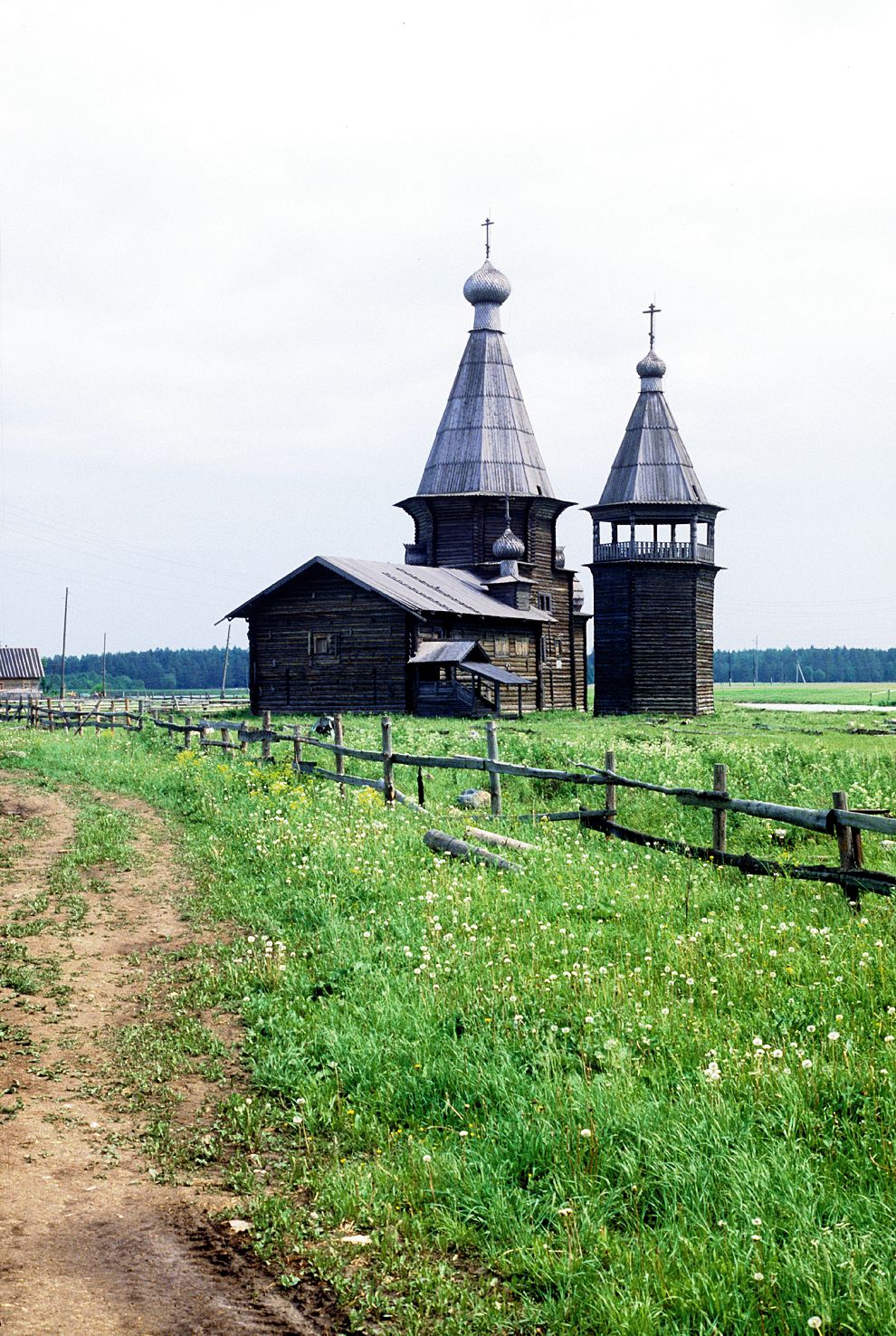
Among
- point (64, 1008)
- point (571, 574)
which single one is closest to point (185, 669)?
point (571, 574)

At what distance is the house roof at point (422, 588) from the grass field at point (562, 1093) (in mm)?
28054

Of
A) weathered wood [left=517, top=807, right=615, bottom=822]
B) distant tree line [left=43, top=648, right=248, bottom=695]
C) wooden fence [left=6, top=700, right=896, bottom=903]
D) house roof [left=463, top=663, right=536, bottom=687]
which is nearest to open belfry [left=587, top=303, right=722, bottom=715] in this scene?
house roof [left=463, top=663, right=536, bottom=687]

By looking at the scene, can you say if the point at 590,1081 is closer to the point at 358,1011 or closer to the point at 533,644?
the point at 358,1011

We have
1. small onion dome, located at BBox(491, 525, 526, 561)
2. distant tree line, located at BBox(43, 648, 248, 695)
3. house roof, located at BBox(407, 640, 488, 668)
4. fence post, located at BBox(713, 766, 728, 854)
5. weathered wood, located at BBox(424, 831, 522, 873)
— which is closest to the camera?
weathered wood, located at BBox(424, 831, 522, 873)

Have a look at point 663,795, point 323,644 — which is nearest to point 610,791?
point 663,795

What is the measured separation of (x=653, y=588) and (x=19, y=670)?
167ft

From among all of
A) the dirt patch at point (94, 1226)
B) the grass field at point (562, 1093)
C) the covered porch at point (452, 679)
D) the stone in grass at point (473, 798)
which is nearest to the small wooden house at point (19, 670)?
the covered porch at point (452, 679)

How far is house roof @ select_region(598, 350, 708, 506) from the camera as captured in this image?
4762 centimetres

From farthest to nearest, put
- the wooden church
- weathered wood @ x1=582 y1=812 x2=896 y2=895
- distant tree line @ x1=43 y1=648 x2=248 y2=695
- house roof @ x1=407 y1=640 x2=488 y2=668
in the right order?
distant tree line @ x1=43 y1=648 x2=248 y2=695, the wooden church, house roof @ x1=407 y1=640 x2=488 y2=668, weathered wood @ x1=582 y1=812 x2=896 y2=895

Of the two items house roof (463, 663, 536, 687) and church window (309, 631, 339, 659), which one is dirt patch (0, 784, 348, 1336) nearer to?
house roof (463, 663, 536, 687)

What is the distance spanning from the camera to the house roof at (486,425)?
4972cm

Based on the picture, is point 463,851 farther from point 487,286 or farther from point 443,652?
point 487,286

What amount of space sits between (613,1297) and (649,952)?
3579 mm

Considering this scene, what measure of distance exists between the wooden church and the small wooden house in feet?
128
